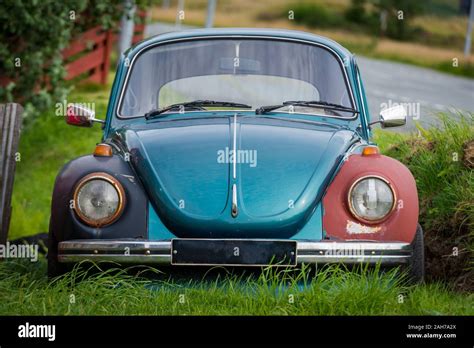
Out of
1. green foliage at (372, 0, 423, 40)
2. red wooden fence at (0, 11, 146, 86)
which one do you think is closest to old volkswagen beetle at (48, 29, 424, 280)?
red wooden fence at (0, 11, 146, 86)

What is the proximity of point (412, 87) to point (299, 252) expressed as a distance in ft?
70.9

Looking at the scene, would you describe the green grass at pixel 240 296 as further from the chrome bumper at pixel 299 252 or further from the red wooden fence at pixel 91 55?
the red wooden fence at pixel 91 55

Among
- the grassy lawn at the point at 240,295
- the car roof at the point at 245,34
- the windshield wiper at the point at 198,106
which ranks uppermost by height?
the car roof at the point at 245,34

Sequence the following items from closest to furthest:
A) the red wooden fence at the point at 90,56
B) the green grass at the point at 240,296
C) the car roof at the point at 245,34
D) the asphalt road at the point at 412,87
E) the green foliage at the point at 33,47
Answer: the green grass at the point at 240,296 → the car roof at the point at 245,34 → the green foliage at the point at 33,47 → the red wooden fence at the point at 90,56 → the asphalt road at the point at 412,87

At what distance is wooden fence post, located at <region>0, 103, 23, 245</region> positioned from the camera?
7.50 meters

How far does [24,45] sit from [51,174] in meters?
1.50

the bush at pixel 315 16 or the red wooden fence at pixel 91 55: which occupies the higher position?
the bush at pixel 315 16

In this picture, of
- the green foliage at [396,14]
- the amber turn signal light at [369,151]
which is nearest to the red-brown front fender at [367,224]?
the amber turn signal light at [369,151]

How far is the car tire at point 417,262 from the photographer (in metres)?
5.48

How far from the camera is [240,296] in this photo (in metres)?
5.21

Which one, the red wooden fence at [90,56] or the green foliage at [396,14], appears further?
the green foliage at [396,14]

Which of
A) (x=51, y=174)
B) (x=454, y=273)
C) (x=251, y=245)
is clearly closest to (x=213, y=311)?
(x=251, y=245)

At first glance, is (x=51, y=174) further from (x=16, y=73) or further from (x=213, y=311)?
(x=213, y=311)

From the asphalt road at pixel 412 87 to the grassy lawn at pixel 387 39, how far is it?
1.29 metres
